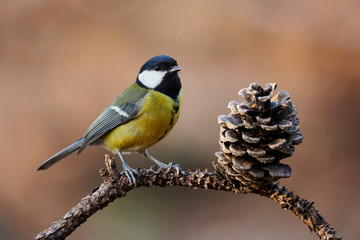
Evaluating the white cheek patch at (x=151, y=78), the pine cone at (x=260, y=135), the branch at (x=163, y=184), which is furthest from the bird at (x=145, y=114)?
the pine cone at (x=260, y=135)

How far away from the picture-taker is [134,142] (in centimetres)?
202

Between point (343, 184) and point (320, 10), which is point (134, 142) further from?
point (320, 10)

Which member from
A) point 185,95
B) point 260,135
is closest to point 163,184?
point 260,135

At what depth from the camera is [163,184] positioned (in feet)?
4.31

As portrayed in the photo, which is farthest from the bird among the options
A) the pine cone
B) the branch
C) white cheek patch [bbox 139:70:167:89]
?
the pine cone

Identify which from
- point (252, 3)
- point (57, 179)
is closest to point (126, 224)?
point (57, 179)

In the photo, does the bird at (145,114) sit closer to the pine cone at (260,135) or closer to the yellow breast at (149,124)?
the yellow breast at (149,124)

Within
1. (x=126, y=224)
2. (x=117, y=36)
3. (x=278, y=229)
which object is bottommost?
(x=126, y=224)

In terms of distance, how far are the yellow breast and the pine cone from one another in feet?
2.81

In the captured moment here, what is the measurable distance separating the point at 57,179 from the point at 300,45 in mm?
1868

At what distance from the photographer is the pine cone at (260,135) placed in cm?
108

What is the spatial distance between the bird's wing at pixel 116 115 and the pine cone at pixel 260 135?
3.26ft

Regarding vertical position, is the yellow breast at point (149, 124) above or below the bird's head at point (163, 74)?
below

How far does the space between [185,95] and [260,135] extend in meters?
1.87
